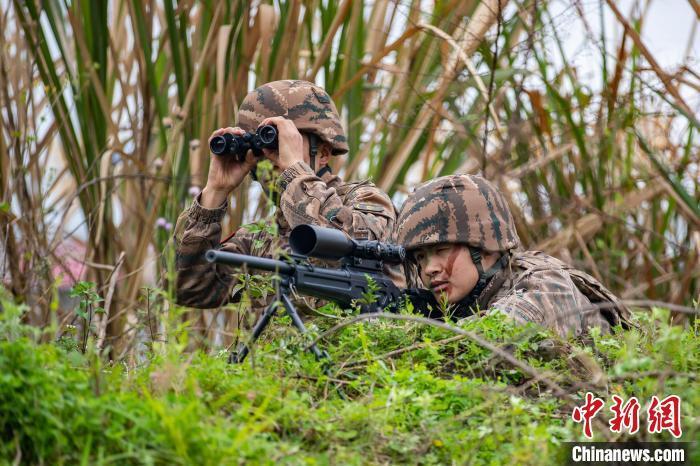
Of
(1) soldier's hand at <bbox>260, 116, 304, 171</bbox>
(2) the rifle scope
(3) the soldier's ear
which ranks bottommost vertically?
(2) the rifle scope

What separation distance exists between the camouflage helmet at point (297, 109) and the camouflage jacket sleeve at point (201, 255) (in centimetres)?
39

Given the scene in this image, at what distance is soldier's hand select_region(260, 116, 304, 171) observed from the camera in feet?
12.8

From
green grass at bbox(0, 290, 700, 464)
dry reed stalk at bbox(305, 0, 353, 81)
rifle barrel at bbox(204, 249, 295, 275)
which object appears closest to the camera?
green grass at bbox(0, 290, 700, 464)

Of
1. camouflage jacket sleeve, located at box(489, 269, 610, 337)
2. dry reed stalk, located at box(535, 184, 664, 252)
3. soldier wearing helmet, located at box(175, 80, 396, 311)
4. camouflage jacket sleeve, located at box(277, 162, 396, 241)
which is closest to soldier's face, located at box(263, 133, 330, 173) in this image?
soldier wearing helmet, located at box(175, 80, 396, 311)

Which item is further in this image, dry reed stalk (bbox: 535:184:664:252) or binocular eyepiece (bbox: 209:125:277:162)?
dry reed stalk (bbox: 535:184:664:252)

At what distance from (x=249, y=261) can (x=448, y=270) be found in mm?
1297

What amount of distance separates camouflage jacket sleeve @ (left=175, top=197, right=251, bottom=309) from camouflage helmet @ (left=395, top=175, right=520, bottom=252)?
0.83 meters

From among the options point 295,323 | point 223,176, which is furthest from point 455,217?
point 295,323

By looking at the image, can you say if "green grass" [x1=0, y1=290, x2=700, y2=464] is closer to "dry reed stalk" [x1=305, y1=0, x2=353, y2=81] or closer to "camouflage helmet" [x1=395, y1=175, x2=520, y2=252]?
"camouflage helmet" [x1=395, y1=175, x2=520, y2=252]

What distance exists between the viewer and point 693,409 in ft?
7.42

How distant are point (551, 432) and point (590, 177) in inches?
129

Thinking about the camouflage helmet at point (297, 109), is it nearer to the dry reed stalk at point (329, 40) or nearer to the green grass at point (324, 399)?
the dry reed stalk at point (329, 40)

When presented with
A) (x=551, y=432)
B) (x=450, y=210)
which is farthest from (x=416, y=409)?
(x=450, y=210)

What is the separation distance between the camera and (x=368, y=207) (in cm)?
398
